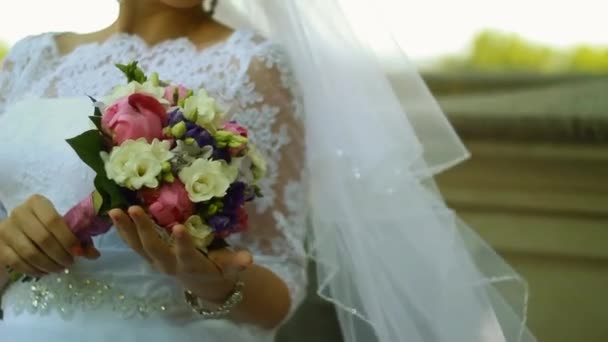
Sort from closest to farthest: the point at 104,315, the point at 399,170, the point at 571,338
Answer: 1. the point at 104,315
2. the point at 399,170
3. the point at 571,338

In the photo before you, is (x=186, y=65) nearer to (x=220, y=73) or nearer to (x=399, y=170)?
(x=220, y=73)

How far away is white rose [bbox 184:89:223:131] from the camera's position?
83cm

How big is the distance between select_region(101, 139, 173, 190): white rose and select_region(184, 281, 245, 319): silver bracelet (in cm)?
18

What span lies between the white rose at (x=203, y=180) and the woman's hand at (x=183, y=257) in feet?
0.11

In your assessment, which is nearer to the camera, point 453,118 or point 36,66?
point 36,66

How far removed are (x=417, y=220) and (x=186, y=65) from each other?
1.10 ft

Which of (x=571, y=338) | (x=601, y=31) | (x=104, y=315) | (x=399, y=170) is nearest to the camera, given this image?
(x=104, y=315)

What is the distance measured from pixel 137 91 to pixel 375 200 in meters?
0.36

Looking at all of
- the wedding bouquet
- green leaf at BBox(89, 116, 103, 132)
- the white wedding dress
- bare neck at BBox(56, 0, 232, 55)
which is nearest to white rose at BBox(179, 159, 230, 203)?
the wedding bouquet

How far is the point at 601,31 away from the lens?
5.75ft

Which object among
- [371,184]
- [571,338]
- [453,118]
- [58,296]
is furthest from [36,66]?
[571,338]

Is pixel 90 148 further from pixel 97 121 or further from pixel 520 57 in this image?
pixel 520 57

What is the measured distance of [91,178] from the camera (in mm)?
975

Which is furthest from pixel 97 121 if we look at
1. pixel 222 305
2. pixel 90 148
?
pixel 222 305
